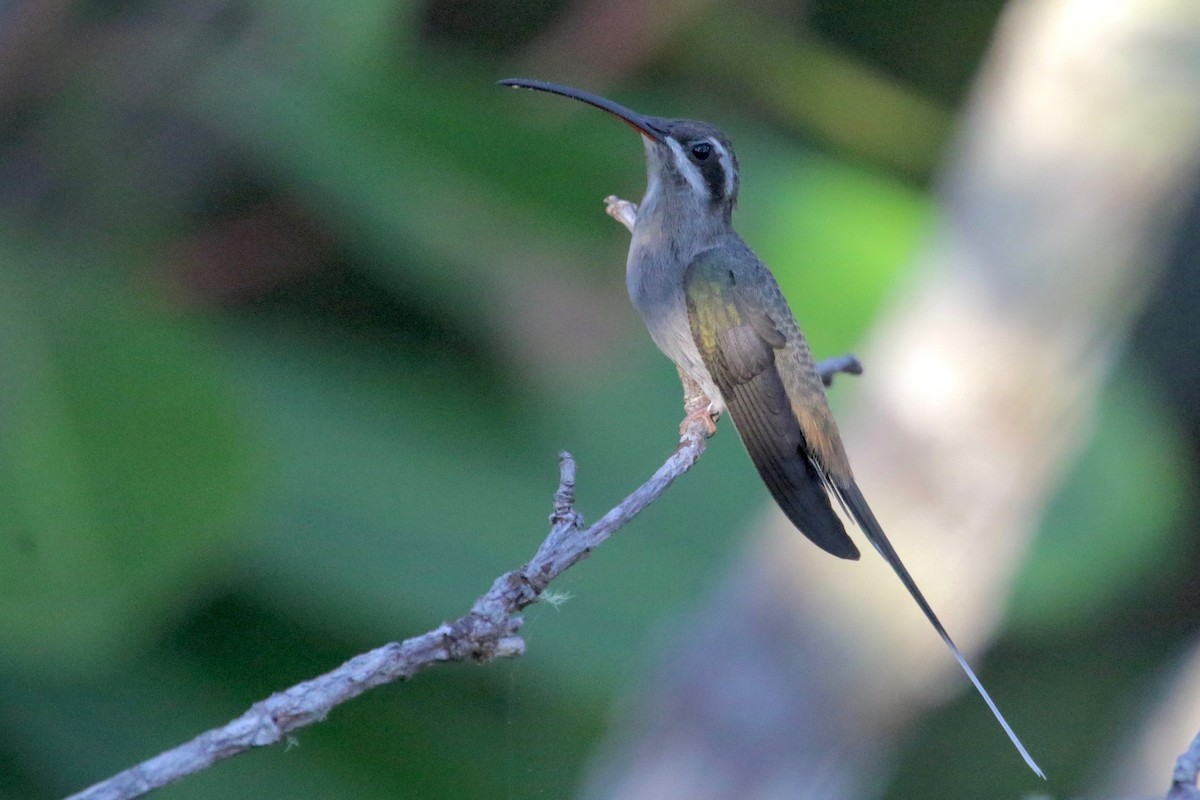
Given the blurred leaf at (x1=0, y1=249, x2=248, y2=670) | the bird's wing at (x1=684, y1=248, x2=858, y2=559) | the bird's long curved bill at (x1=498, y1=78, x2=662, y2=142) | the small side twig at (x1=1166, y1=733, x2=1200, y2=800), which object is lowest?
the blurred leaf at (x1=0, y1=249, x2=248, y2=670)

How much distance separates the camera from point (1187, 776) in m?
1.12

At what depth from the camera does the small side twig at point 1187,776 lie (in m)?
1.06

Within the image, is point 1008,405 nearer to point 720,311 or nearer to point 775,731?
point 775,731

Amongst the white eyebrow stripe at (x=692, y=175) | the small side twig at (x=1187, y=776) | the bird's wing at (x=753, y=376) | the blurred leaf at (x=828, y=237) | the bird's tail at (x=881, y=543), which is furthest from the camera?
the blurred leaf at (x=828, y=237)

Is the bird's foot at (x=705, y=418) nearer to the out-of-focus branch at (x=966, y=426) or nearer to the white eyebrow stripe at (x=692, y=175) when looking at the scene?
the white eyebrow stripe at (x=692, y=175)

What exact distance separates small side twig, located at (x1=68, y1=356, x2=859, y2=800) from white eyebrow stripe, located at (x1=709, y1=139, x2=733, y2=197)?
1279 mm

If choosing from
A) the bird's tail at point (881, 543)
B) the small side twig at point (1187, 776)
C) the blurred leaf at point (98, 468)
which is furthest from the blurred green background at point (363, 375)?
the small side twig at point (1187, 776)

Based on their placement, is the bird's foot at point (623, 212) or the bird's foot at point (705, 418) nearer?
the bird's foot at point (705, 418)

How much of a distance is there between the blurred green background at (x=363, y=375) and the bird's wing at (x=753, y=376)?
0.99 meters

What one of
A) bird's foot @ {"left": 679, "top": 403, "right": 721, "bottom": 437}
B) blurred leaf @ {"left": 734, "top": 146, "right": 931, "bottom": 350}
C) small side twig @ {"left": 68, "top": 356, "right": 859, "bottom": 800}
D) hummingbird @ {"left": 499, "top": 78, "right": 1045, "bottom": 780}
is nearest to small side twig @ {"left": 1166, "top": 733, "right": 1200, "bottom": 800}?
small side twig @ {"left": 68, "top": 356, "right": 859, "bottom": 800}

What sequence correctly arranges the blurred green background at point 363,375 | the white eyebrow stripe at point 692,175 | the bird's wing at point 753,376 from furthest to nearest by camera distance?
1. the blurred green background at point 363,375
2. the white eyebrow stripe at point 692,175
3. the bird's wing at point 753,376

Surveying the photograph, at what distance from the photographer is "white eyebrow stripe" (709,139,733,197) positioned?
2.40 m

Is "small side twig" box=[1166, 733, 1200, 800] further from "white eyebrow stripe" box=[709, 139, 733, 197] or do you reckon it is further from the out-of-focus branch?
the out-of-focus branch

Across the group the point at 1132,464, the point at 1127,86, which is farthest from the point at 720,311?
the point at 1132,464
